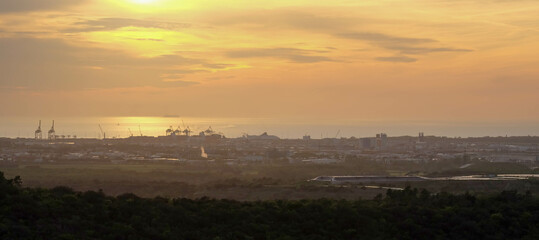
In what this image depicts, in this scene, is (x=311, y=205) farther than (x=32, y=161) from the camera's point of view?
No

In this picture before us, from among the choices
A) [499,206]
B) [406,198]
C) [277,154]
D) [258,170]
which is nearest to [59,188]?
[406,198]

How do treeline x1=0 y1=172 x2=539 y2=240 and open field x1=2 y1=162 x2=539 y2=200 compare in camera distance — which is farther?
open field x1=2 y1=162 x2=539 y2=200

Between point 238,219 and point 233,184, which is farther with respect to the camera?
point 233,184

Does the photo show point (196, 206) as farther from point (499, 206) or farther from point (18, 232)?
point (499, 206)

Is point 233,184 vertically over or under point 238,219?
over

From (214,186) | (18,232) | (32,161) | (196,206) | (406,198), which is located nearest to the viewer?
(18,232)

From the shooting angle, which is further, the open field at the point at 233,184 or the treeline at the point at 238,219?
the open field at the point at 233,184

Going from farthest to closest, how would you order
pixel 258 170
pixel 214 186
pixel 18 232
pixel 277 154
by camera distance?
pixel 277 154, pixel 258 170, pixel 214 186, pixel 18 232
